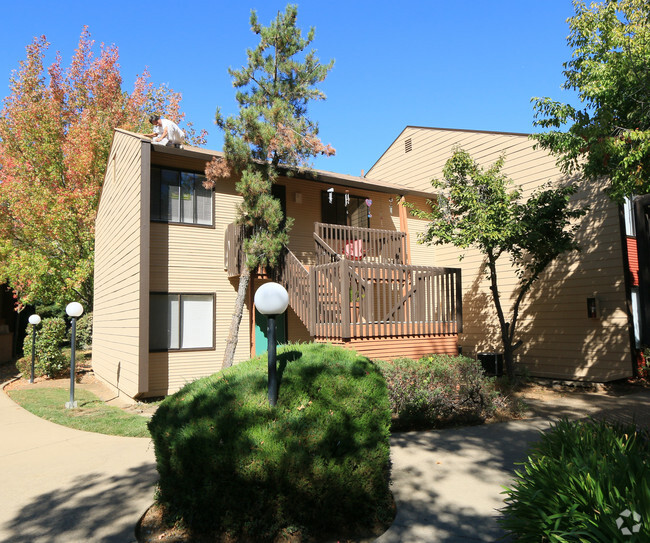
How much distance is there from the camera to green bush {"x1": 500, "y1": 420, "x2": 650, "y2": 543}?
86.0 inches

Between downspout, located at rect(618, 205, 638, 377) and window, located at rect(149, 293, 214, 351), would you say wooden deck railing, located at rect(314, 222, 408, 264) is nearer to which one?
window, located at rect(149, 293, 214, 351)

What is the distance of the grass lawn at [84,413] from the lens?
24.0ft

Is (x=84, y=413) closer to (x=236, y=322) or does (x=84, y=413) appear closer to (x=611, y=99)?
(x=236, y=322)

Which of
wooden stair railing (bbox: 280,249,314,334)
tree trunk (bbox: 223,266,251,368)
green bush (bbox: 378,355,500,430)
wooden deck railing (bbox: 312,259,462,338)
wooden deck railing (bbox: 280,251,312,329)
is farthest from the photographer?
tree trunk (bbox: 223,266,251,368)

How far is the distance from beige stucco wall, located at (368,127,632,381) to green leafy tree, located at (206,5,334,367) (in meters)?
5.48

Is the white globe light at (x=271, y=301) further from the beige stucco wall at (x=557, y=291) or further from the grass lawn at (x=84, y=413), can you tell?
the beige stucco wall at (x=557, y=291)

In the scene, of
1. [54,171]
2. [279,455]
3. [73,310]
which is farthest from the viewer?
[54,171]

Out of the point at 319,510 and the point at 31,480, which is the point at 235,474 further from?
the point at 31,480

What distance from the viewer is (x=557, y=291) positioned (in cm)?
1147

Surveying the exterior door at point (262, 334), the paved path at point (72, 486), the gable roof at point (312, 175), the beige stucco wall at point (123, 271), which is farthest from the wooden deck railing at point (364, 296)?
the paved path at point (72, 486)

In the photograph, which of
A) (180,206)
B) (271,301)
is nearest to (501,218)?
(271,301)

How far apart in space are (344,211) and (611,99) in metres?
7.29

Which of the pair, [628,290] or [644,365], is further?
[644,365]

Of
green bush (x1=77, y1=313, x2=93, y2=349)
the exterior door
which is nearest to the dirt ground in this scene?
the exterior door
